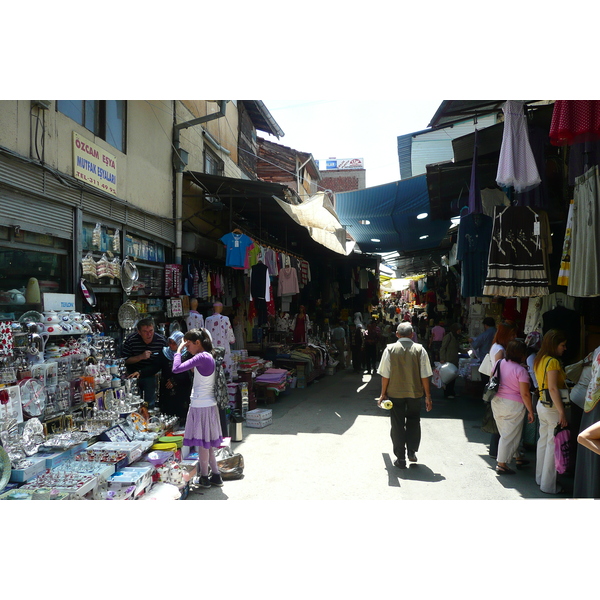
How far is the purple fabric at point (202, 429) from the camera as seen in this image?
191 inches

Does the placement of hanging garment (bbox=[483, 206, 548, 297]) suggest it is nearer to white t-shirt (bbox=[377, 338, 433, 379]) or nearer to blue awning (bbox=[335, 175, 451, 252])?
white t-shirt (bbox=[377, 338, 433, 379])

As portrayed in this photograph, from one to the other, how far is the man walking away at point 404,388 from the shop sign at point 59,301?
370 centimetres

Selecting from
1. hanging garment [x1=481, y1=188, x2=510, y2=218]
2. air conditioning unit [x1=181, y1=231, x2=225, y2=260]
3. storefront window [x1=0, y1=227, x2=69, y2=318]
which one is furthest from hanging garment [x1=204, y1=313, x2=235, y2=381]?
hanging garment [x1=481, y1=188, x2=510, y2=218]

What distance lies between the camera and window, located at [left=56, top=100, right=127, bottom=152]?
5683 mm

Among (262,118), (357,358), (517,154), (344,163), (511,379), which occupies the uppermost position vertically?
(344,163)

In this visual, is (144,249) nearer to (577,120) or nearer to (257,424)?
(257,424)

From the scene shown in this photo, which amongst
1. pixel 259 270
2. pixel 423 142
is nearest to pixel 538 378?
pixel 259 270

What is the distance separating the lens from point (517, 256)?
5539 millimetres

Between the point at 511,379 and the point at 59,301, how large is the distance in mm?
5146

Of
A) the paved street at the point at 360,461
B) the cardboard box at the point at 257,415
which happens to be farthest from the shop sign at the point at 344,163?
the cardboard box at the point at 257,415

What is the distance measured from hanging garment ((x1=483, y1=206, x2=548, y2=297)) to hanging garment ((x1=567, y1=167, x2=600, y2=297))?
0.75 metres

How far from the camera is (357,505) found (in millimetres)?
4348

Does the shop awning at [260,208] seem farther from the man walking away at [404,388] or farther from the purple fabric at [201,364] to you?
the purple fabric at [201,364]

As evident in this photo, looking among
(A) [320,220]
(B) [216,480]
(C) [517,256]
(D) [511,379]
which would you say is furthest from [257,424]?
(C) [517,256]
